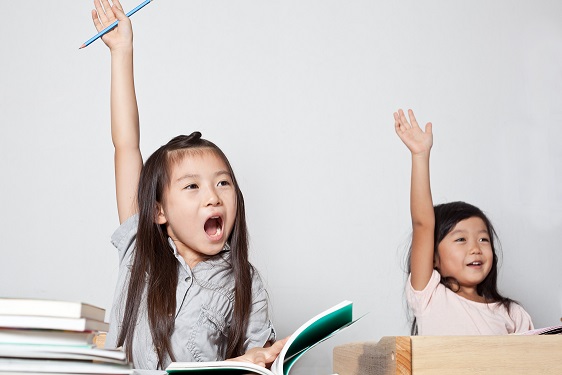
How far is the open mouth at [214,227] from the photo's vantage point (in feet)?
4.33

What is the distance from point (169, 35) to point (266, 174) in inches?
19.6

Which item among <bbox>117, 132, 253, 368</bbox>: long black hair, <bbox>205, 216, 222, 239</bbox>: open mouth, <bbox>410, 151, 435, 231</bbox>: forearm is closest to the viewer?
<bbox>117, 132, 253, 368</bbox>: long black hair

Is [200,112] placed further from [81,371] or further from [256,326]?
[81,371]

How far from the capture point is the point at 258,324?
49.0 inches

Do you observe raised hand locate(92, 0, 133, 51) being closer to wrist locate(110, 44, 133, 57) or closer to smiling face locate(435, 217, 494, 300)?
wrist locate(110, 44, 133, 57)

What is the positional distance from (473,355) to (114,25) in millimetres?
954

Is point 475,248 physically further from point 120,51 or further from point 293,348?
point 293,348

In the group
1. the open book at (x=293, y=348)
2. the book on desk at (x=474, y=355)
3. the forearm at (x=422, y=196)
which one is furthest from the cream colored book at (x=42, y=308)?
the forearm at (x=422, y=196)

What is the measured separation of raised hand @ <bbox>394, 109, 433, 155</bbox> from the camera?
1695mm


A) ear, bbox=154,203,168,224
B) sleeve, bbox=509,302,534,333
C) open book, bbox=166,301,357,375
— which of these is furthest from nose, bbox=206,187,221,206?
sleeve, bbox=509,302,534,333

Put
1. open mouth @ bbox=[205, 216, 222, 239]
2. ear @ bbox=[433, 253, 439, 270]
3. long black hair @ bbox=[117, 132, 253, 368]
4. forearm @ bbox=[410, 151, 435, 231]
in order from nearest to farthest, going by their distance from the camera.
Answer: long black hair @ bbox=[117, 132, 253, 368]
open mouth @ bbox=[205, 216, 222, 239]
forearm @ bbox=[410, 151, 435, 231]
ear @ bbox=[433, 253, 439, 270]

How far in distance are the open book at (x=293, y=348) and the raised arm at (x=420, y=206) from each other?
0.96 meters

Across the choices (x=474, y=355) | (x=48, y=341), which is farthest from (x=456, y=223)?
(x=48, y=341)

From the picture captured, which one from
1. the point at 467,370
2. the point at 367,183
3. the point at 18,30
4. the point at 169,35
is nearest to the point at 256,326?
the point at 467,370
